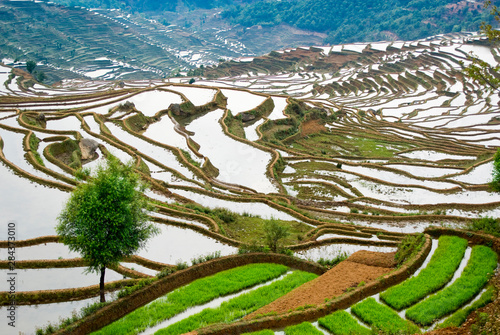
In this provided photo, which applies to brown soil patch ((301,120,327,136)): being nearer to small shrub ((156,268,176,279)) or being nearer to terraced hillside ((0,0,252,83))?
small shrub ((156,268,176,279))

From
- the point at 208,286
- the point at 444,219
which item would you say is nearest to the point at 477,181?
the point at 444,219

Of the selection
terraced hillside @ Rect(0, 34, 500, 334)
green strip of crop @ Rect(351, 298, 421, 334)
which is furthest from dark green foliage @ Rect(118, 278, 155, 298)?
green strip of crop @ Rect(351, 298, 421, 334)

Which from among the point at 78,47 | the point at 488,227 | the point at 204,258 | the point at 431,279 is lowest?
the point at 204,258

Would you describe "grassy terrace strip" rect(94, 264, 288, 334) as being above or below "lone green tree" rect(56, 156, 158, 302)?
below

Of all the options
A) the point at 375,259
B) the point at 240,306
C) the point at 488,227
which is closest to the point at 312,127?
the point at 488,227

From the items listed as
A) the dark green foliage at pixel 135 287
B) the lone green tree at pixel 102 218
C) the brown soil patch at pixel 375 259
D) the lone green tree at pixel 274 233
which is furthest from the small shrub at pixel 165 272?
the brown soil patch at pixel 375 259

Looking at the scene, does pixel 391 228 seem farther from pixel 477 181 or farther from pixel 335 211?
pixel 477 181

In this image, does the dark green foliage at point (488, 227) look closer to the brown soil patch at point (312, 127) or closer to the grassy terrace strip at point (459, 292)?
the grassy terrace strip at point (459, 292)

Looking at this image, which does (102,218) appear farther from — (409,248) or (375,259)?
(409,248)
